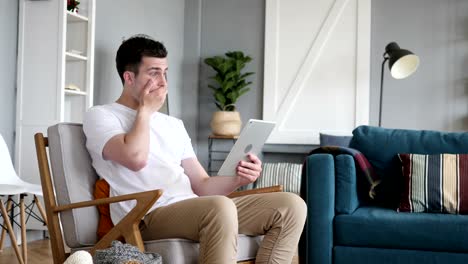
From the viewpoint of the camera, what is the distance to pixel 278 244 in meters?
2.26

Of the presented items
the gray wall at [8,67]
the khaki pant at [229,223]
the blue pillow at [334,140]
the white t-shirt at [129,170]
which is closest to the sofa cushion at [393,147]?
the khaki pant at [229,223]

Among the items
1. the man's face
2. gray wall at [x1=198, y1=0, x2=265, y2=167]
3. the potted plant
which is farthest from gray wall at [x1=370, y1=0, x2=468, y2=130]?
the man's face

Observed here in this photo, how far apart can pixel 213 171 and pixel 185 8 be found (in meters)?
1.92

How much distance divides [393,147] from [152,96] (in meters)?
1.76

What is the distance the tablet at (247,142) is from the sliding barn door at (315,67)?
13.7ft

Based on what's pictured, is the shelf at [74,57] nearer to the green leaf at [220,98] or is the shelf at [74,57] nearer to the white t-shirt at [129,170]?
the green leaf at [220,98]

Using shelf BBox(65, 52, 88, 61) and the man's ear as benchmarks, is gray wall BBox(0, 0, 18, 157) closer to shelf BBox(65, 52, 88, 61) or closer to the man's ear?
shelf BBox(65, 52, 88, 61)

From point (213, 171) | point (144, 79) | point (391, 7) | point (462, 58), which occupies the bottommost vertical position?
point (213, 171)

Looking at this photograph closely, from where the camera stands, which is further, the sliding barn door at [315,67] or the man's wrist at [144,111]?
the sliding barn door at [315,67]

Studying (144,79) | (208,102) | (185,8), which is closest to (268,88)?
(208,102)

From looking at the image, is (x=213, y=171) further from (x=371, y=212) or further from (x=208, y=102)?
(x=371, y=212)

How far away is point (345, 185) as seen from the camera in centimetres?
312

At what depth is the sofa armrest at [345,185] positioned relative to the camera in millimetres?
3074

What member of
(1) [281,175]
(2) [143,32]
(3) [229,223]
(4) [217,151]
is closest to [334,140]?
(1) [281,175]
